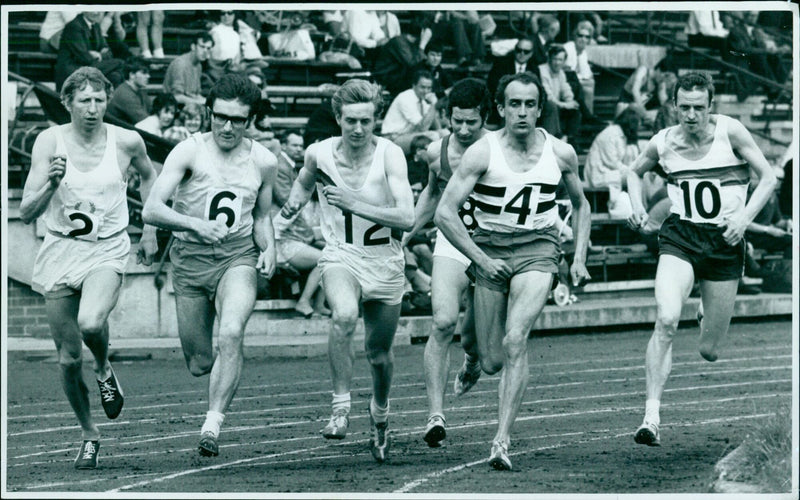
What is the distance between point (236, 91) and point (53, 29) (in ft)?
26.8

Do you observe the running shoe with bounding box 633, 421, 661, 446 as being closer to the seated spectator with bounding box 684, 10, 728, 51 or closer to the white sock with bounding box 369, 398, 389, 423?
the white sock with bounding box 369, 398, 389, 423

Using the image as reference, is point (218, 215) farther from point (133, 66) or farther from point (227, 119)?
point (133, 66)

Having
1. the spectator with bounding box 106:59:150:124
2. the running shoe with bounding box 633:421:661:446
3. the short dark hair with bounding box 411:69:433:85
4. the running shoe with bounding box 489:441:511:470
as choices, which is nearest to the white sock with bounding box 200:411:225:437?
the running shoe with bounding box 489:441:511:470

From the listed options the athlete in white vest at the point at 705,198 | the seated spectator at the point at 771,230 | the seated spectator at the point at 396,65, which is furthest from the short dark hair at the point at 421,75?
the athlete in white vest at the point at 705,198

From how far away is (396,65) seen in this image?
19641 millimetres

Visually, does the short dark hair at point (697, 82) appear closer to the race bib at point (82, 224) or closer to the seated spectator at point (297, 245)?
the race bib at point (82, 224)

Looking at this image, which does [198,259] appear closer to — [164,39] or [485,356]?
[485,356]

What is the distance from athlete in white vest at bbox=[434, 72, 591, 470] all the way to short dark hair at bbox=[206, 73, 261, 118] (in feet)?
4.47

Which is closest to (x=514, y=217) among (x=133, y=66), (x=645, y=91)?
(x=133, y=66)

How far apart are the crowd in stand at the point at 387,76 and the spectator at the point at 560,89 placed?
18mm

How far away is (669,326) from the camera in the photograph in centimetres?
1028

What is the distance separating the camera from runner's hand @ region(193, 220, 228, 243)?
393 inches

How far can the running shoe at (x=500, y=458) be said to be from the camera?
9.62 meters

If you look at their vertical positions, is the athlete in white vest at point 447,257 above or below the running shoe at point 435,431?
above
